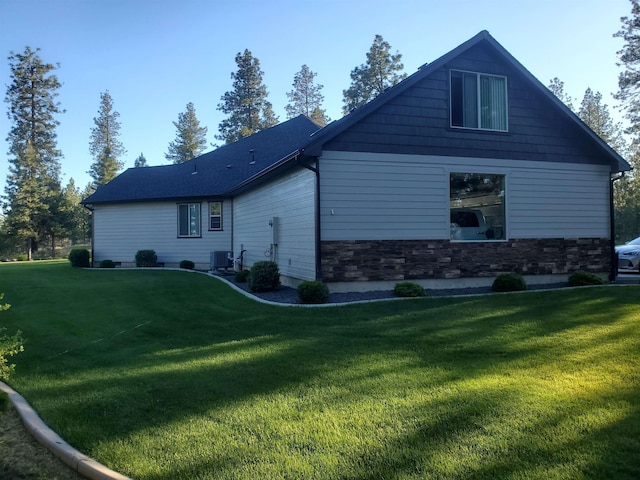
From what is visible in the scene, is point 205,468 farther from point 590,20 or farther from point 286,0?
point 590,20

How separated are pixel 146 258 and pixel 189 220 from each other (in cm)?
249

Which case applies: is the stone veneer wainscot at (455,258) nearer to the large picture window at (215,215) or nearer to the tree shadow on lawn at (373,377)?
the tree shadow on lawn at (373,377)

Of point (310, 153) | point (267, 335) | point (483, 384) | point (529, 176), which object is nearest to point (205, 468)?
point (483, 384)

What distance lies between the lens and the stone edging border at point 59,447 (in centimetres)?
293

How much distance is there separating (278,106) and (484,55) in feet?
128

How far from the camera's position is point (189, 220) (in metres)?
20.1

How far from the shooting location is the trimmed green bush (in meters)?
9.68

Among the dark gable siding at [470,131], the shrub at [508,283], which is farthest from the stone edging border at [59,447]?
the shrub at [508,283]

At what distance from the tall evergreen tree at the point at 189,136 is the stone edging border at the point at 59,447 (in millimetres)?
52410

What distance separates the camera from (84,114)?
52719 mm

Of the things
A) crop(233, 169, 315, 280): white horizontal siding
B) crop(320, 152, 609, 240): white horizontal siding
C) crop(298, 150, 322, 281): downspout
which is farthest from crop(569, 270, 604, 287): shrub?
crop(233, 169, 315, 280): white horizontal siding

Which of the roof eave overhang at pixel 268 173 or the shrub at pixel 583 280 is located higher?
the roof eave overhang at pixel 268 173

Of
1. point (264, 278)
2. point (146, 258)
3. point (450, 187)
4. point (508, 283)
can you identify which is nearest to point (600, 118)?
point (450, 187)

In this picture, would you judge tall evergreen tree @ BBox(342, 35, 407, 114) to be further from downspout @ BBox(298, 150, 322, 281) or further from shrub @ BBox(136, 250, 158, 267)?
downspout @ BBox(298, 150, 322, 281)
